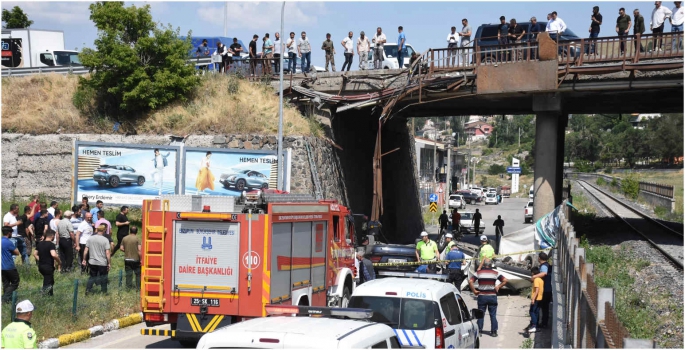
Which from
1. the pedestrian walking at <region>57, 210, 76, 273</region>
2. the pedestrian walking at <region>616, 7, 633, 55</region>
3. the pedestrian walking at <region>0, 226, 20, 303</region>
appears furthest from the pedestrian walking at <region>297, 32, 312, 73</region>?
the pedestrian walking at <region>0, 226, 20, 303</region>

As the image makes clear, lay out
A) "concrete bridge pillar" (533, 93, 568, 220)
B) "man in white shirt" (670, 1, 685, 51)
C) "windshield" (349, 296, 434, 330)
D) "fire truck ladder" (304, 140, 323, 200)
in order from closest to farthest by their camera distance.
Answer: "windshield" (349, 296, 434, 330) → "man in white shirt" (670, 1, 685, 51) → "concrete bridge pillar" (533, 93, 568, 220) → "fire truck ladder" (304, 140, 323, 200)

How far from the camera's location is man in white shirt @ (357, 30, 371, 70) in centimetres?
3244

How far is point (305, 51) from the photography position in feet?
108

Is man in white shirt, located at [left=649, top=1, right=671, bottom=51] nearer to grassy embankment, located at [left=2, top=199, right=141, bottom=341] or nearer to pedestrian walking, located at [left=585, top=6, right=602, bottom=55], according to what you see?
pedestrian walking, located at [left=585, top=6, right=602, bottom=55]

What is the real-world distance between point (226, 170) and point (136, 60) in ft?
19.8

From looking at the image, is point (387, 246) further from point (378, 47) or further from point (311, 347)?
point (311, 347)

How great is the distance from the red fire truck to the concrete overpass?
1565cm

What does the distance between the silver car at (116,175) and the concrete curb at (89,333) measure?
13839mm

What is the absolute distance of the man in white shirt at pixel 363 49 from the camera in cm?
3244

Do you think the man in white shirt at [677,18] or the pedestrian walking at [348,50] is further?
the pedestrian walking at [348,50]

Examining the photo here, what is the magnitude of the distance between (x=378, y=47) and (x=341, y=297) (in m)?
19.1

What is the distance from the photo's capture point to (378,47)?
32.8m

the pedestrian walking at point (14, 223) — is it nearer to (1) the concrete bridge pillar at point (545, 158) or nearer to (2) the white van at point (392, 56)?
(1) the concrete bridge pillar at point (545, 158)

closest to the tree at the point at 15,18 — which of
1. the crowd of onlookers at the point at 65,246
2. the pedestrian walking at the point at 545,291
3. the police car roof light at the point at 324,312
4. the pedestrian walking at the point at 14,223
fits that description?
the crowd of onlookers at the point at 65,246
